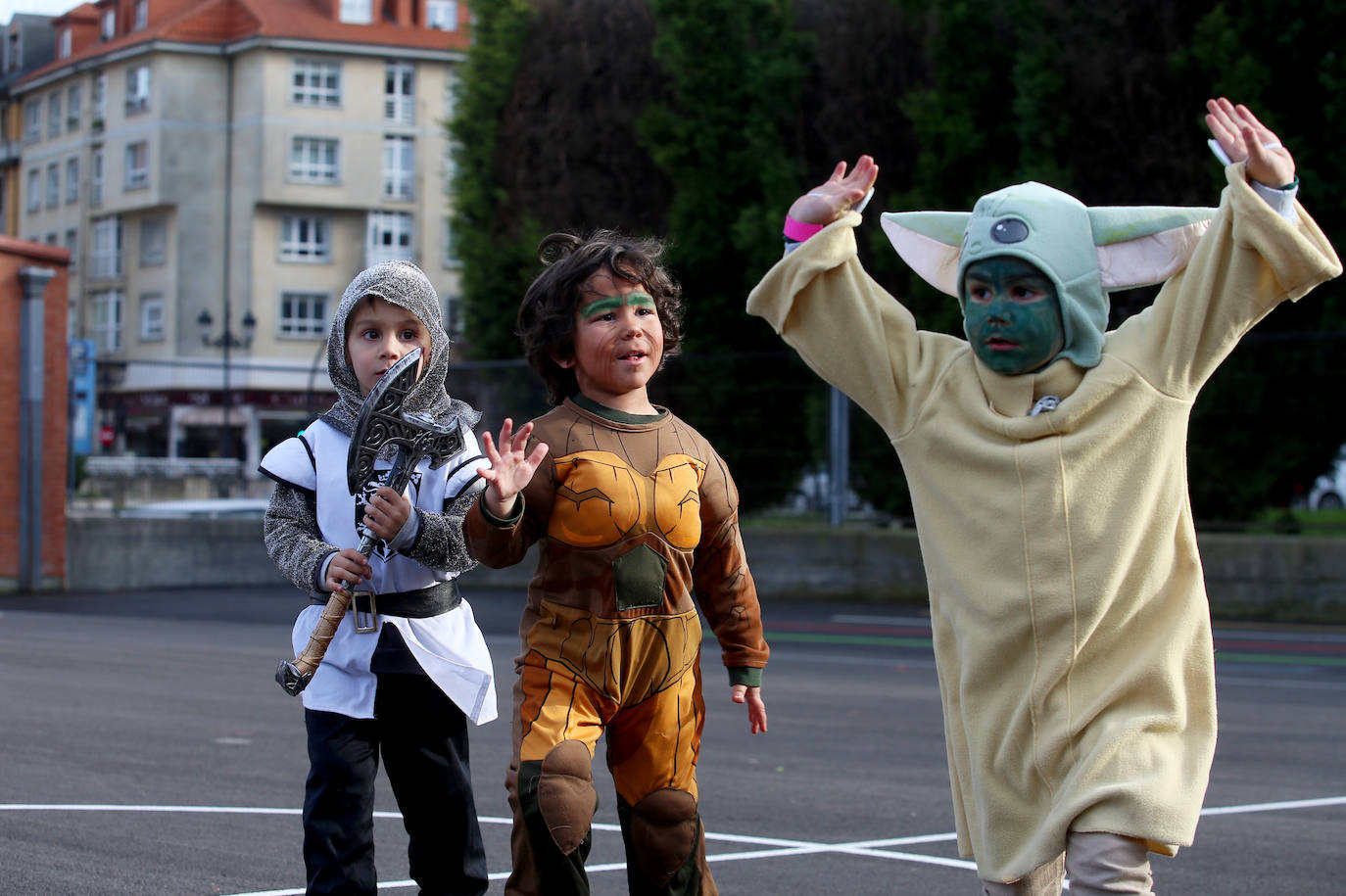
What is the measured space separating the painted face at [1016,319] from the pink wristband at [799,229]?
45cm

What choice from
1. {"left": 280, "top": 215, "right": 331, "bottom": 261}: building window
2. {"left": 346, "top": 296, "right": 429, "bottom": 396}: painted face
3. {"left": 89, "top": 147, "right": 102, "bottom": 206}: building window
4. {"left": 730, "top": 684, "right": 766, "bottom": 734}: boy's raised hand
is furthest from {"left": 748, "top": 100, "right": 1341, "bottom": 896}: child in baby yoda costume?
{"left": 89, "top": 147, "right": 102, "bottom": 206}: building window

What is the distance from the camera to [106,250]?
69.0 metres

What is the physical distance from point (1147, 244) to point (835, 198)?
2.39 feet

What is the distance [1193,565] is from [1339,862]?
2.86 m

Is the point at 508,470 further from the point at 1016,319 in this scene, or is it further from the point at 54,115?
the point at 54,115

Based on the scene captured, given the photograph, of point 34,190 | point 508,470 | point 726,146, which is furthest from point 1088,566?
point 34,190

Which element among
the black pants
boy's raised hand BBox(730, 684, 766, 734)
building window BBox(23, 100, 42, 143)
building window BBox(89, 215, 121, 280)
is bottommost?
the black pants

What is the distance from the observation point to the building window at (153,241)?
2623 inches

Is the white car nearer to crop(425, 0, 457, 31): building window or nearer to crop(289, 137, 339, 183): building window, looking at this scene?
crop(289, 137, 339, 183): building window

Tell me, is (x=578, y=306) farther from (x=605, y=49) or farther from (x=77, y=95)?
(x=77, y=95)

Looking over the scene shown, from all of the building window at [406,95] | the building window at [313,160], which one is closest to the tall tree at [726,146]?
the building window at [313,160]

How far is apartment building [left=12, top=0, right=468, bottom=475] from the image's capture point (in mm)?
65125

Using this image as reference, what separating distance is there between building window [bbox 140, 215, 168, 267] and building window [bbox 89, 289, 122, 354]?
7.24 feet

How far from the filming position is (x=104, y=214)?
225 ft
